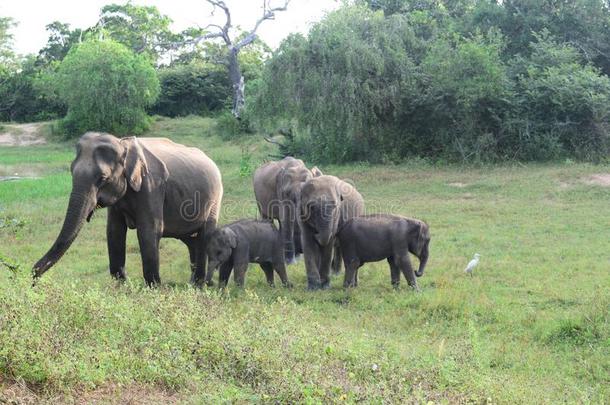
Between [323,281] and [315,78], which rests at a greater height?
[315,78]

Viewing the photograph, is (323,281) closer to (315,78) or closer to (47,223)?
(47,223)

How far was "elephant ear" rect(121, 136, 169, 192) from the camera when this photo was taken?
333 inches

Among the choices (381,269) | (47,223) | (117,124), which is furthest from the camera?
(117,124)

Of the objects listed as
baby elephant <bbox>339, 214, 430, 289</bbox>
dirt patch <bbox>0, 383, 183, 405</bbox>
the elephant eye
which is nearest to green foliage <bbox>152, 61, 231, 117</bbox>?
baby elephant <bbox>339, 214, 430, 289</bbox>

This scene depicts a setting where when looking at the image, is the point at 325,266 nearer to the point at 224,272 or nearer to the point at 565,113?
the point at 224,272

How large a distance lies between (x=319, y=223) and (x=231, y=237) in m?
1.11

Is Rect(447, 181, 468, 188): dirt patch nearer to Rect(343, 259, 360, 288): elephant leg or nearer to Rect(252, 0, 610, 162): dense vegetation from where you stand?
Rect(252, 0, 610, 162): dense vegetation

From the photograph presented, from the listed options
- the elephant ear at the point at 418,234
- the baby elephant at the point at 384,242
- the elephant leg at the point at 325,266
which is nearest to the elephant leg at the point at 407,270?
the baby elephant at the point at 384,242

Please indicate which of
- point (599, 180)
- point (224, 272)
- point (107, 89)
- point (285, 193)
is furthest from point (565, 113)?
point (107, 89)

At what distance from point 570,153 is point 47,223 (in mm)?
15046

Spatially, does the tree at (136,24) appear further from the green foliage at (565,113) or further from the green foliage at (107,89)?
the green foliage at (565,113)

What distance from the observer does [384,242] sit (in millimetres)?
9797

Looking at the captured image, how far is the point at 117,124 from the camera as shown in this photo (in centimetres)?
3725


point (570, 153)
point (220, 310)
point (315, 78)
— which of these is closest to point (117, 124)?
point (315, 78)
